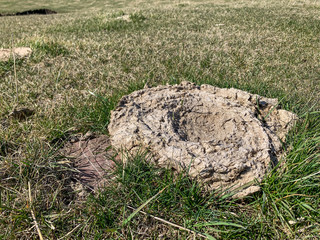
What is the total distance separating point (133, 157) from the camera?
1.76 meters

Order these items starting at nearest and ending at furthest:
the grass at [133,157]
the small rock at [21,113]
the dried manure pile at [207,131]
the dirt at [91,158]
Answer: the grass at [133,157] < the dried manure pile at [207,131] < the dirt at [91,158] < the small rock at [21,113]

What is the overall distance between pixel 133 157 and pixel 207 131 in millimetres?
650

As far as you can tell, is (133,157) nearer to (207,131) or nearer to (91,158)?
(91,158)

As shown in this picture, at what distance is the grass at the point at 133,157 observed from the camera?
1.47 meters

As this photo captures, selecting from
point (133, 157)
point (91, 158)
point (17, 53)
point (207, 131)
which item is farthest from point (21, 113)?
point (17, 53)

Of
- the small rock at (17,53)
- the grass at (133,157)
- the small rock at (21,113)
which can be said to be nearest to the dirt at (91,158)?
the grass at (133,157)

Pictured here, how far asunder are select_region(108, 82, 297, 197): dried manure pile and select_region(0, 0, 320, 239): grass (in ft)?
0.32

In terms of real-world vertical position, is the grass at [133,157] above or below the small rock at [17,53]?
below

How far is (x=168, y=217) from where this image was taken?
1.54 metres

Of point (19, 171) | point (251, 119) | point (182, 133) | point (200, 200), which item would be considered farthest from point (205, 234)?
point (19, 171)

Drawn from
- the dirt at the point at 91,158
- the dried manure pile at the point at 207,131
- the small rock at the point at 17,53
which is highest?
the small rock at the point at 17,53

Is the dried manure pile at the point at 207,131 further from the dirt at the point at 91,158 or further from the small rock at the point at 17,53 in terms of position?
the small rock at the point at 17,53

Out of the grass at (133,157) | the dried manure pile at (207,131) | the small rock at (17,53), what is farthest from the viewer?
the small rock at (17,53)

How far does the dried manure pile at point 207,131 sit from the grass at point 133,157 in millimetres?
96
